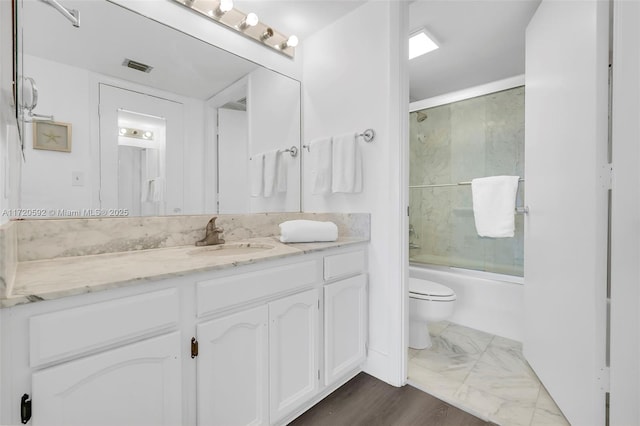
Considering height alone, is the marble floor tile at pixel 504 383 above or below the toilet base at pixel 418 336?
below

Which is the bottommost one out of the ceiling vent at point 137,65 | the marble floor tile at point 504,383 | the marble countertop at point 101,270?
the marble floor tile at point 504,383

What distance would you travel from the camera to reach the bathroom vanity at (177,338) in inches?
26.9

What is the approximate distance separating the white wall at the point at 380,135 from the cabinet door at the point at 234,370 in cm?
77

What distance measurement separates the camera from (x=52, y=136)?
1.15 meters

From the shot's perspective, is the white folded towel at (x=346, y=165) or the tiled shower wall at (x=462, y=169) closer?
the white folded towel at (x=346, y=165)

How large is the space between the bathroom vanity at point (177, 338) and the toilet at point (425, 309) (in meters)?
0.67

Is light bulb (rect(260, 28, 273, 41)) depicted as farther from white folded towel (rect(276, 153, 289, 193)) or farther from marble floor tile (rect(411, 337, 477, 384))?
marble floor tile (rect(411, 337, 477, 384))

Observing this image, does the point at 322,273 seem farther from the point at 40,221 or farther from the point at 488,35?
the point at 488,35

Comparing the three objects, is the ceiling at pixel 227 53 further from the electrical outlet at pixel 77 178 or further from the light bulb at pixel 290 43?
the electrical outlet at pixel 77 178

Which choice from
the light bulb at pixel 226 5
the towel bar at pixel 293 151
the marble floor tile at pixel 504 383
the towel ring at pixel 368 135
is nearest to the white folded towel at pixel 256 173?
the towel bar at pixel 293 151

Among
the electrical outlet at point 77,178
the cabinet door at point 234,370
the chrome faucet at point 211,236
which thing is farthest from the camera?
the chrome faucet at point 211,236

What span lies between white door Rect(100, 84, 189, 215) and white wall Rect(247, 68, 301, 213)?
46 cm

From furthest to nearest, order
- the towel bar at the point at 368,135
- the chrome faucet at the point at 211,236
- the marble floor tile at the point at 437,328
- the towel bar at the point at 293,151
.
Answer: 1. the marble floor tile at the point at 437,328
2. the towel bar at the point at 293,151
3. the towel bar at the point at 368,135
4. the chrome faucet at the point at 211,236

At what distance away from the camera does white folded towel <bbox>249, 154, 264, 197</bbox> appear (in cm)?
188
